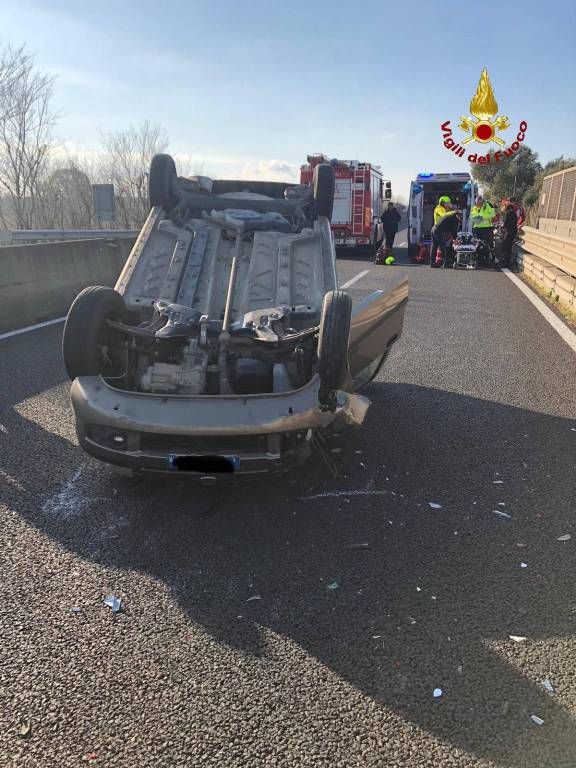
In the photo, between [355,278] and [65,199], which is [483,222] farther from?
[65,199]

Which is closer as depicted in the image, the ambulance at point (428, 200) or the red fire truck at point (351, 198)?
the ambulance at point (428, 200)

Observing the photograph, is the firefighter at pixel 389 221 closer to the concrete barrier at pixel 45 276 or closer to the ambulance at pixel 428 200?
the ambulance at pixel 428 200

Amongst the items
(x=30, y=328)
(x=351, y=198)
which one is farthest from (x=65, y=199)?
(x=30, y=328)

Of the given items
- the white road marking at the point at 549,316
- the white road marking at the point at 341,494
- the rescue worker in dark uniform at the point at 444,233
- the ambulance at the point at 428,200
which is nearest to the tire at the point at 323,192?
the white road marking at the point at 341,494

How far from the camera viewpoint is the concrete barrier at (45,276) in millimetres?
8312

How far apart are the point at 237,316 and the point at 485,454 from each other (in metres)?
2.16

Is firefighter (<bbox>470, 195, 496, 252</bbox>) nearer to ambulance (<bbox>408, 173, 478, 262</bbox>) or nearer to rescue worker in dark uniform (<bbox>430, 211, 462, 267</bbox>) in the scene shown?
rescue worker in dark uniform (<bbox>430, 211, 462, 267</bbox>)

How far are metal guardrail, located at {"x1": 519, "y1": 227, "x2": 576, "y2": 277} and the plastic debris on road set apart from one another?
33.1ft

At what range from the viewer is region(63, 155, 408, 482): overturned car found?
11.2ft

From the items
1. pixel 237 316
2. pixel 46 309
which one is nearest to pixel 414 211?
pixel 46 309

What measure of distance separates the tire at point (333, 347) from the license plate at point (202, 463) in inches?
25.9

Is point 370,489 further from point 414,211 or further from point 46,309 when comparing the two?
point 414,211

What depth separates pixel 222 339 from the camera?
407cm

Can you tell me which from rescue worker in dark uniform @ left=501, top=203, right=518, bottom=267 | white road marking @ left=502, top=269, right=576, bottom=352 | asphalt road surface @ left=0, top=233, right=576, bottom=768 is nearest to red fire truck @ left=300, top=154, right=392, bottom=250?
rescue worker in dark uniform @ left=501, top=203, right=518, bottom=267
